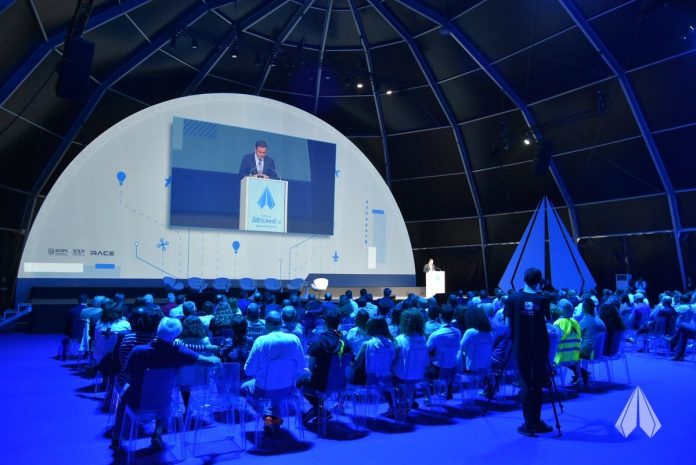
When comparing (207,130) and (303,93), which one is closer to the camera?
(207,130)

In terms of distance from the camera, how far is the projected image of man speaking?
1631 cm

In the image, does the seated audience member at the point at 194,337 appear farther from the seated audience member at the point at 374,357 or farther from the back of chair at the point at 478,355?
the back of chair at the point at 478,355

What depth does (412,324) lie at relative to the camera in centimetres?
569

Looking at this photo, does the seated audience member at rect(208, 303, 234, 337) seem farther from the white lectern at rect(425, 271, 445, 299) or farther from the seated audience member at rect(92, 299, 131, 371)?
the white lectern at rect(425, 271, 445, 299)

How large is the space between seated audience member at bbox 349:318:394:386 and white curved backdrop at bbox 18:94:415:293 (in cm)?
1076

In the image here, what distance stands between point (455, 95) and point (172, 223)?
31.7 feet

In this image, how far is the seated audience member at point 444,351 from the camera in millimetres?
5941

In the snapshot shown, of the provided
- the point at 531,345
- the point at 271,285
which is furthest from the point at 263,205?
the point at 531,345

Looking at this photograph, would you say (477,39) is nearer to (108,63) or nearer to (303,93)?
(303,93)

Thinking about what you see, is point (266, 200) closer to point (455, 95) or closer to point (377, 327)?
point (455, 95)

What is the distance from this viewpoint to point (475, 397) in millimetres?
6820

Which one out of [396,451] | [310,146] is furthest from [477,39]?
[396,451]

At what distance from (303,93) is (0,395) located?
13.8 meters

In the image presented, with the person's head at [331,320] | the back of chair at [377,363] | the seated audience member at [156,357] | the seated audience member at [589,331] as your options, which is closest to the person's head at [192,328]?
the seated audience member at [156,357]
